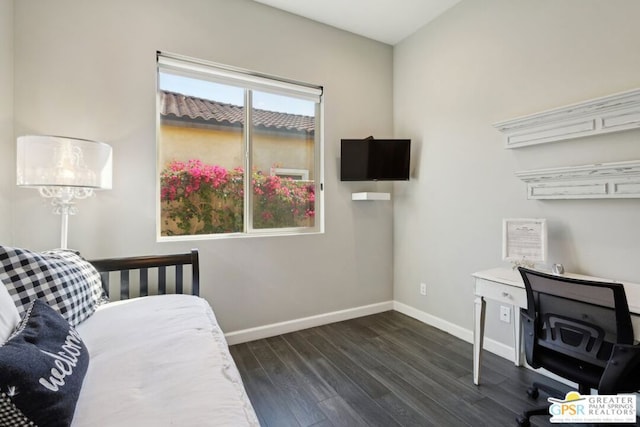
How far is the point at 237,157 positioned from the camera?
2623 millimetres

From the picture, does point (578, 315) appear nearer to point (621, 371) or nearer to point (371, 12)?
point (621, 371)

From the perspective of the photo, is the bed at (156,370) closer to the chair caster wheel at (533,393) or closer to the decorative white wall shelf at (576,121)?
the chair caster wheel at (533,393)

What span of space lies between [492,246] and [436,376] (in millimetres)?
1092

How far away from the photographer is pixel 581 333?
1.34m

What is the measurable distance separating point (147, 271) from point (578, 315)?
7.89 ft

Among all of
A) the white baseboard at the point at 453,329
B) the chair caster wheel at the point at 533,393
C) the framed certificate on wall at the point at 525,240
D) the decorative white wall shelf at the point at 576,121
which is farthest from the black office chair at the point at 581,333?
the decorative white wall shelf at the point at 576,121

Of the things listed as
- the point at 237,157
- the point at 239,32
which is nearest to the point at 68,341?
the point at 237,157

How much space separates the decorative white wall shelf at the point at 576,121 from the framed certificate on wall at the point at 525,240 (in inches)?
22.2

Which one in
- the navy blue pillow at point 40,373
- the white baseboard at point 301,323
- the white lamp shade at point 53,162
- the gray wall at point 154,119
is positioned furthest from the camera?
the white baseboard at point 301,323

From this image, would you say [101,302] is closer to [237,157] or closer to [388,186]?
[237,157]

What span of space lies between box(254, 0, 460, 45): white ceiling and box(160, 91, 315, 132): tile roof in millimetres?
916

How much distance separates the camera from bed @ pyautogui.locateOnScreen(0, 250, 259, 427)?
77cm

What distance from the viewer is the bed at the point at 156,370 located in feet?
2.54

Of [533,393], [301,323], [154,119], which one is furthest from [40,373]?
[533,393]
